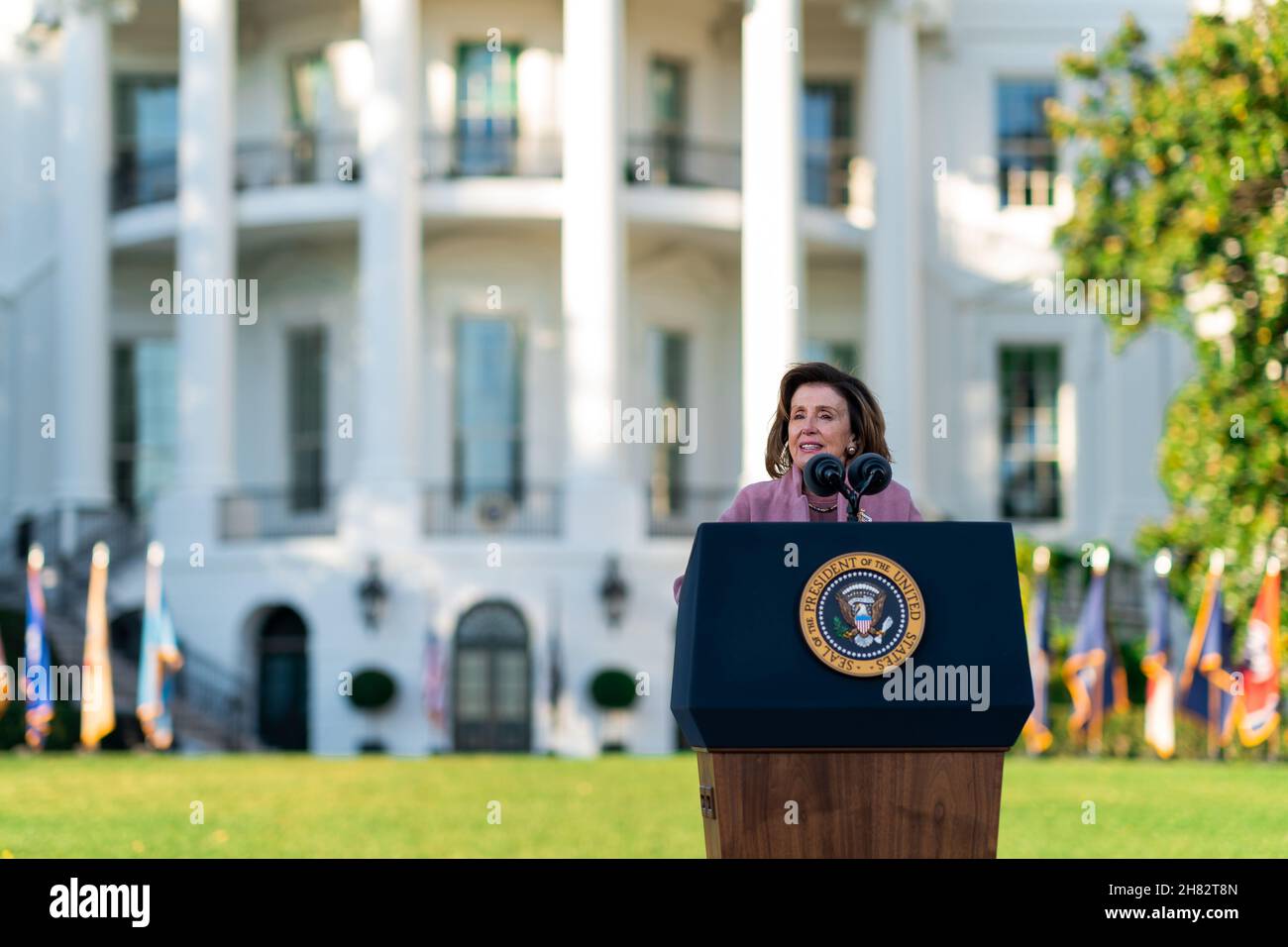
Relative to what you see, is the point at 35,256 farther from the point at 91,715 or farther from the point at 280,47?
the point at 91,715

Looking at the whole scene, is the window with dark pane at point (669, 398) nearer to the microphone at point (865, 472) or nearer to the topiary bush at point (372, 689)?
the topiary bush at point (372, 689)

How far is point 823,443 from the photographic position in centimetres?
490

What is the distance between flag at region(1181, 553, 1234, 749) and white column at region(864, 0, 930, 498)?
837 cm

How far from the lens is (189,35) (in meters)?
30.1

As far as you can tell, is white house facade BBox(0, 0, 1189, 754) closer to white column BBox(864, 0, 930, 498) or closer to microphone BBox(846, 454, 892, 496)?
white column BBox(864, 0, 930, 498)

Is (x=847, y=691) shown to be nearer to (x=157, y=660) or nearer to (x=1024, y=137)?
(x=157, y=660)

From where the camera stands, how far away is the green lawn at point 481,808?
11461mm

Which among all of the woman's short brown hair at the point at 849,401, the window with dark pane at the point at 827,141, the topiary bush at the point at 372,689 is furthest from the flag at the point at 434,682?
the woman's short brown hair at the point at 849,401

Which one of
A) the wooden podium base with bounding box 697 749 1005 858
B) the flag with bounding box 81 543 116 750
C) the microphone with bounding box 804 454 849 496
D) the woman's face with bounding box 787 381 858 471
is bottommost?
the flag with bounding box 81 543 116 750

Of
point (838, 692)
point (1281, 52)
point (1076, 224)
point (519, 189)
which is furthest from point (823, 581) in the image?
point (519, 189)

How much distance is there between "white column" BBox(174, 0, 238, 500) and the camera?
2988cm

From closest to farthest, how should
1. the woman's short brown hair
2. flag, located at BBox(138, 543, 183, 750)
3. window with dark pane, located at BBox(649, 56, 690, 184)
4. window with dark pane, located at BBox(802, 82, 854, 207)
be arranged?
the woman's short brown hair, flag, located at BBox(138, 543, 183, 750), window with dark pane, located at BBox(649, 56, 690, 184), window with dark pane, located at BBox(802, 82, 854, 207)

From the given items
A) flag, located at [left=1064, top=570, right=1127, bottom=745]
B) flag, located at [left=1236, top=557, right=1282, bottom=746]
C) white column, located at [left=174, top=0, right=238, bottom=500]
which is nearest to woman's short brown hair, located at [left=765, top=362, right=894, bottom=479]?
flag, located at [left=1236, top=557, right=1282, bottom=746]

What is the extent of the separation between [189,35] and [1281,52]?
55.7 feet
